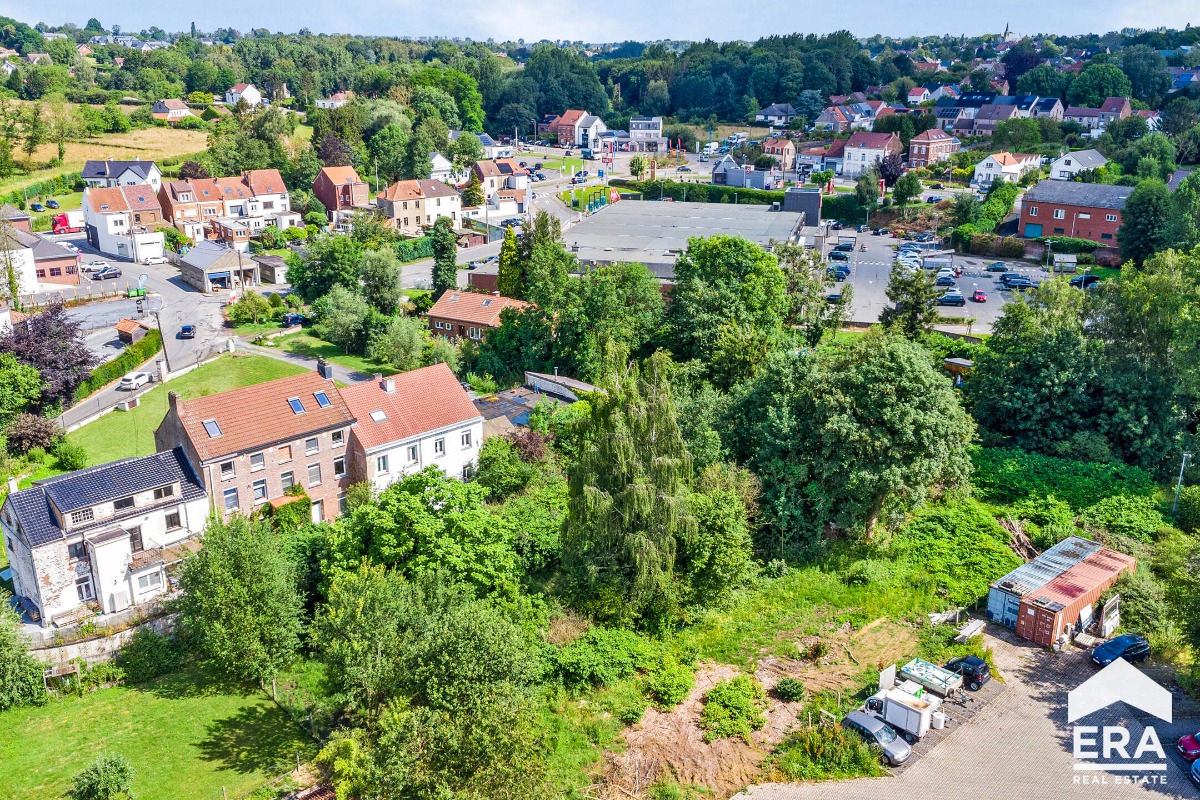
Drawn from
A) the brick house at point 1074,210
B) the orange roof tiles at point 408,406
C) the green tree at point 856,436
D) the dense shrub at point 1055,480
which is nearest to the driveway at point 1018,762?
the green tree at point 856,436

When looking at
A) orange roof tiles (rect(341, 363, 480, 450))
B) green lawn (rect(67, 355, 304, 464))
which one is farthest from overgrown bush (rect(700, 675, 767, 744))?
green lawn (rect(67, 355, 304, 464))

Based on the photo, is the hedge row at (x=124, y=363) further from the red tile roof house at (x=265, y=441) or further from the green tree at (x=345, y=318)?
the red tile roof house at (x=265, y=441)

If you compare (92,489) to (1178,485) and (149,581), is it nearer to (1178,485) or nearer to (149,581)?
(149,581)

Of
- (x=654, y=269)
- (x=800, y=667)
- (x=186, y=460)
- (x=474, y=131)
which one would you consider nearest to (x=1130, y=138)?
(x=654, y=269)

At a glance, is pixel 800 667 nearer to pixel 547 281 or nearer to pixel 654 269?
pixel 547 281

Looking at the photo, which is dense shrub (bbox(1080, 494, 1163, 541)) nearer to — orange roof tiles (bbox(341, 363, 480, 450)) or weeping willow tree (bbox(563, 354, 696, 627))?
weeping willow tree (bbox(563, 354, 696, 627))
